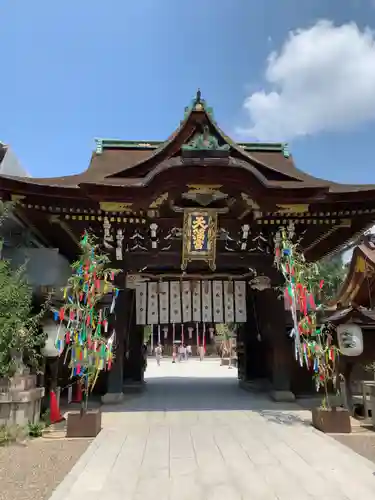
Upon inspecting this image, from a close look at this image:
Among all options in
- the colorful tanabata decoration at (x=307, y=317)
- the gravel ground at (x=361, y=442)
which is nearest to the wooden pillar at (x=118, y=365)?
the colorful tanabata decoration at (x=307, y=317)

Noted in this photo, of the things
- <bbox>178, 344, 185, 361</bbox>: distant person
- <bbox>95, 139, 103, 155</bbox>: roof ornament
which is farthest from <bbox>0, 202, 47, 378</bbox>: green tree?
<bbox>178, 344, 185, 361</bbox>: distant person

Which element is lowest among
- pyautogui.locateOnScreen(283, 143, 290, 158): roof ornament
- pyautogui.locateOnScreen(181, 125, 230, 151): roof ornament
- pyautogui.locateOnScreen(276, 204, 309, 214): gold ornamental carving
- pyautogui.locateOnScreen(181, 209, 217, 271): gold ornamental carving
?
pyautogui.locateOnScreen(181, 209, 217, 271): gold ornamental carving

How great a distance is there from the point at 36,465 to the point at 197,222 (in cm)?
557

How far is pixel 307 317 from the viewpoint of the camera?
712 centimetres

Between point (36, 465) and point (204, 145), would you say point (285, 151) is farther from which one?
point (36, 465)

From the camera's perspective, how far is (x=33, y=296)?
8305 mm

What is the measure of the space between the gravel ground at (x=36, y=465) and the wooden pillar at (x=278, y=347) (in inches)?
195

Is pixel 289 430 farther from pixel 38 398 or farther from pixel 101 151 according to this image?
pixel 101 151

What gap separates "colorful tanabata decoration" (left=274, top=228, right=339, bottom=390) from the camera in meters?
6.87

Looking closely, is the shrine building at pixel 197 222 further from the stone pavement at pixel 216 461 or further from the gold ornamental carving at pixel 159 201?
the stone pavement at pixel 216 461

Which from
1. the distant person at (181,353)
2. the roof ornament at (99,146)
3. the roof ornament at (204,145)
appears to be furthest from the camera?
the distant person at (181,353)

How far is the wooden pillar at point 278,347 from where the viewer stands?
9.14 m

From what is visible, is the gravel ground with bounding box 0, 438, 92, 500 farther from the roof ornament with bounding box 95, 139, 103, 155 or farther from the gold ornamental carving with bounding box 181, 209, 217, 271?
the roof ornament with bounding box 95, 139, 103, 155

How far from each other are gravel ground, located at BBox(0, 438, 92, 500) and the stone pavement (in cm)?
18
